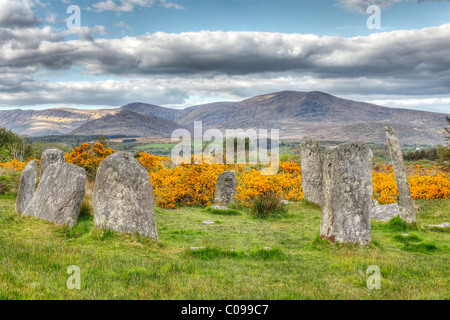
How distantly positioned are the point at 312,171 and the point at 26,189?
14.7 m

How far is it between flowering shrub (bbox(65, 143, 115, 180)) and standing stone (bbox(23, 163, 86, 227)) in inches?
410

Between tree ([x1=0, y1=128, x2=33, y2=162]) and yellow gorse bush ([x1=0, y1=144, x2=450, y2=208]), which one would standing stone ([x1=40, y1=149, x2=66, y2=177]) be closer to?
yellow gorse bush ([x1=0, y1=144, x2=450, y2=208])

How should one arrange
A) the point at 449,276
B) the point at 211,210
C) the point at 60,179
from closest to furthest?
1. the point at 449,276
2. the point at 60,179
3. the point at 211,210

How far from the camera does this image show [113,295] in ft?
19.3

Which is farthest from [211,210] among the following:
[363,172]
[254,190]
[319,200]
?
[363,172]

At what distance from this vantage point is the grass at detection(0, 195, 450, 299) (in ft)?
20.3

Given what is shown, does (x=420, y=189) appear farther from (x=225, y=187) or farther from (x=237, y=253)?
(x=237, y=253)

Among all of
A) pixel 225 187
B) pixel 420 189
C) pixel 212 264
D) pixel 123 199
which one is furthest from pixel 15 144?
pixel 420 189

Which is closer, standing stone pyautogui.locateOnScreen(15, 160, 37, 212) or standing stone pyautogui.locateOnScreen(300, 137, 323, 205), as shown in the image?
standing stone pyautogui.locateOnScreen(15, 160, 37, 212)

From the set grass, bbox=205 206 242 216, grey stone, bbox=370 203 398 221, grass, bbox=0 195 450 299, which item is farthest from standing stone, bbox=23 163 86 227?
grey stone, bbox=370 203 398 221

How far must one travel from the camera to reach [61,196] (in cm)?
Answer: 1165

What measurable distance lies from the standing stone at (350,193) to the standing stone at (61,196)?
27.2ft
